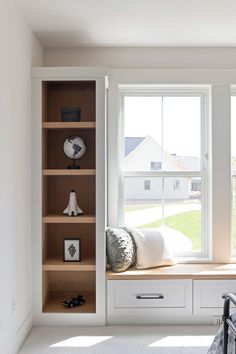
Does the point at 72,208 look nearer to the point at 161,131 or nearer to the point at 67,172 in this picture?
the point at 67,172

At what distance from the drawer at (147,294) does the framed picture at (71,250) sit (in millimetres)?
408

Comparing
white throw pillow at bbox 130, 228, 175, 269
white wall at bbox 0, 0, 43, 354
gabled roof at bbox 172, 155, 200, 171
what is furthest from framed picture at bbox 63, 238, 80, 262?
gabled roof at bbox 172, 155, 200, 171

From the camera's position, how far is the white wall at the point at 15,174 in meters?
2.79

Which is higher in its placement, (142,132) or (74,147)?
(142,132)

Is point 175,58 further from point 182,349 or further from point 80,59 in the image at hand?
point 182,349

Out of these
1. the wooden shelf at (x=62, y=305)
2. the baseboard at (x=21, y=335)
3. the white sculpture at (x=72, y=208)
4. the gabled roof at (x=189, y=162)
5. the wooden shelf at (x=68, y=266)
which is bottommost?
the baseboard at (x=21, y=335)

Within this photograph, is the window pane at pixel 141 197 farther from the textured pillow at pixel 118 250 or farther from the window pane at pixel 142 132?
the textured pillow at pixel 118 250

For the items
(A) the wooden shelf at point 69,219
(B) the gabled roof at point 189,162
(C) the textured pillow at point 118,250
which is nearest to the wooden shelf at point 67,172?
(A) the wooden shelf at point 69,219

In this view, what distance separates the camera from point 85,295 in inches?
159

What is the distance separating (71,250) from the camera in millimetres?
3783

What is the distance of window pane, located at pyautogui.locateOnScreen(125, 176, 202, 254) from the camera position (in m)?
4.19

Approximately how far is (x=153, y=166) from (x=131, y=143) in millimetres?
316

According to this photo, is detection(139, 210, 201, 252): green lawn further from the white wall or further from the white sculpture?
the white wall

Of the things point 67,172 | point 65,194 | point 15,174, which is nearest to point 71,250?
point 65,194
